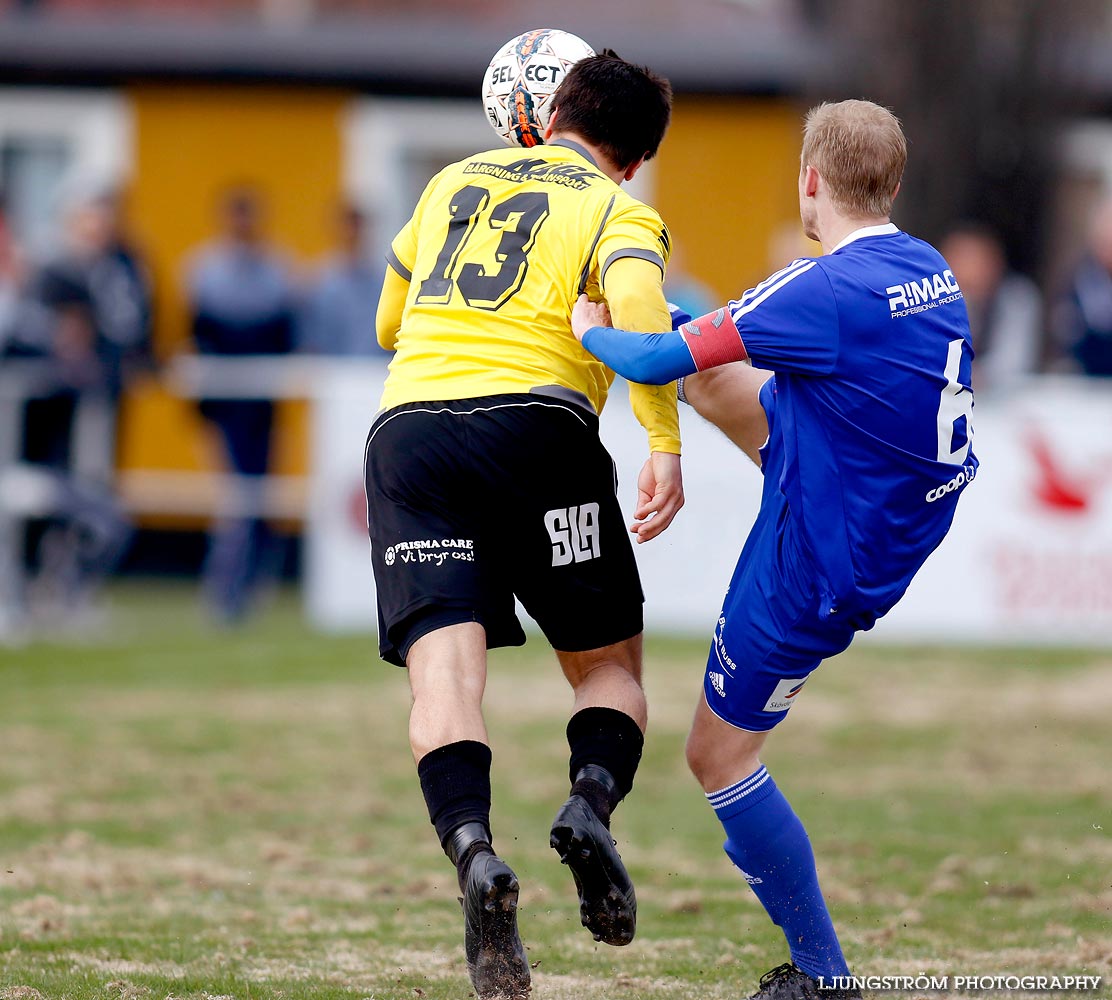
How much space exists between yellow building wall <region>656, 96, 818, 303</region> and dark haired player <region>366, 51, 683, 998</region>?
1186 cm

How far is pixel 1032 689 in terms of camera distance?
10680mm

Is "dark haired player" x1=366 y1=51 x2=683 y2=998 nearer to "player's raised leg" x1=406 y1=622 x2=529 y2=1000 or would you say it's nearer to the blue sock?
"player's raised leg" x1=406 y1=622 x2=529 y2=1000

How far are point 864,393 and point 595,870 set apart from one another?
129cm

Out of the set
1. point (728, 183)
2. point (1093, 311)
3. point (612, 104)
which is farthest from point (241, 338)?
point (612, 104)

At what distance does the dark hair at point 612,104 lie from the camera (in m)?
4.91

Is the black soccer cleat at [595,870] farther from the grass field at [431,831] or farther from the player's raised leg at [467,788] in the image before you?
the grass field at [431,831]

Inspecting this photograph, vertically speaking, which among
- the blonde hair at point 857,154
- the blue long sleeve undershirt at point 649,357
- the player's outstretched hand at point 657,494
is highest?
the blonde hair at point 857,154

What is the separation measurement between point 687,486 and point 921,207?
15.2ft

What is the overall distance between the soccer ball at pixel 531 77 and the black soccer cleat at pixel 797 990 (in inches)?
89.9

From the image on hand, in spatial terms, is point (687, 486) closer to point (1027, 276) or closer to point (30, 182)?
point (1027, 276)

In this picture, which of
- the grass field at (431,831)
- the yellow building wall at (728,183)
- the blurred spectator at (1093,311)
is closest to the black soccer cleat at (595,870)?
the grass field at (431,831)

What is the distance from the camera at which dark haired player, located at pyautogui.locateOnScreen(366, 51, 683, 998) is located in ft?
15.2

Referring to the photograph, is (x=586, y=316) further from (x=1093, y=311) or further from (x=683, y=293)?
(x=1093, y=311)

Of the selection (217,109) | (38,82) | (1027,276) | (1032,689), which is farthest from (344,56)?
(1032,689)
